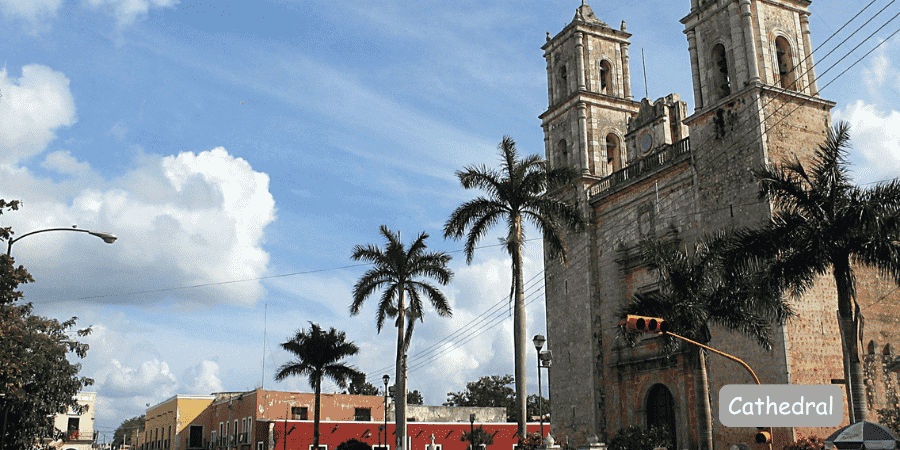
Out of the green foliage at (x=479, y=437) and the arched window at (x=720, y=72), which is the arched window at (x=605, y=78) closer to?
the arched window at (x=720, y=72)

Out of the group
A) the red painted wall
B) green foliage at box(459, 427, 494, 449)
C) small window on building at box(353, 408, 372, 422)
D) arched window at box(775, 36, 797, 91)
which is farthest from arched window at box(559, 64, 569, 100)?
small window on building at box(353, 408, 372, 422)

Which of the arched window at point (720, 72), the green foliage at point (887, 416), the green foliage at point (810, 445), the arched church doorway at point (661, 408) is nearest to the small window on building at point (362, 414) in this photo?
the arched church doorway at point (661, 408)

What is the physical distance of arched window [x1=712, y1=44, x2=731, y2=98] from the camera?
27141 millimetres

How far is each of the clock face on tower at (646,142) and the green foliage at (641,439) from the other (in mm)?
A: 12473

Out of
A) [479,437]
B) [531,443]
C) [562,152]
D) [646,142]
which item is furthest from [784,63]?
[479,437]

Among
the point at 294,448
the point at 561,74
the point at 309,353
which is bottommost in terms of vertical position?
the point at 294,448

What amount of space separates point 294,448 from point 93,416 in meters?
29.5

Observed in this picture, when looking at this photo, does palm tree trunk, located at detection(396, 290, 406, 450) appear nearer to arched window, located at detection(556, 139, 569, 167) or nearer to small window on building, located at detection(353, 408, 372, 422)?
arched window, located at detection(556, 139, 569, 167)

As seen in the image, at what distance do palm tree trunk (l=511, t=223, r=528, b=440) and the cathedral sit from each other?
463 centimetres

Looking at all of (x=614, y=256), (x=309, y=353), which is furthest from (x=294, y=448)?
(x=614, y=256)

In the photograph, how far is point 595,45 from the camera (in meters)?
35.3

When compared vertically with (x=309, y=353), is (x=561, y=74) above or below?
above

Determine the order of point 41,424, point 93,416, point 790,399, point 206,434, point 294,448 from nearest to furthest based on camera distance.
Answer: point 790,399 < point 41,424 < point 294,448 < point 206,434 < point 93,416

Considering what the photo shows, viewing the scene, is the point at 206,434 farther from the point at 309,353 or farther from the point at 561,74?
the point at 561,74
